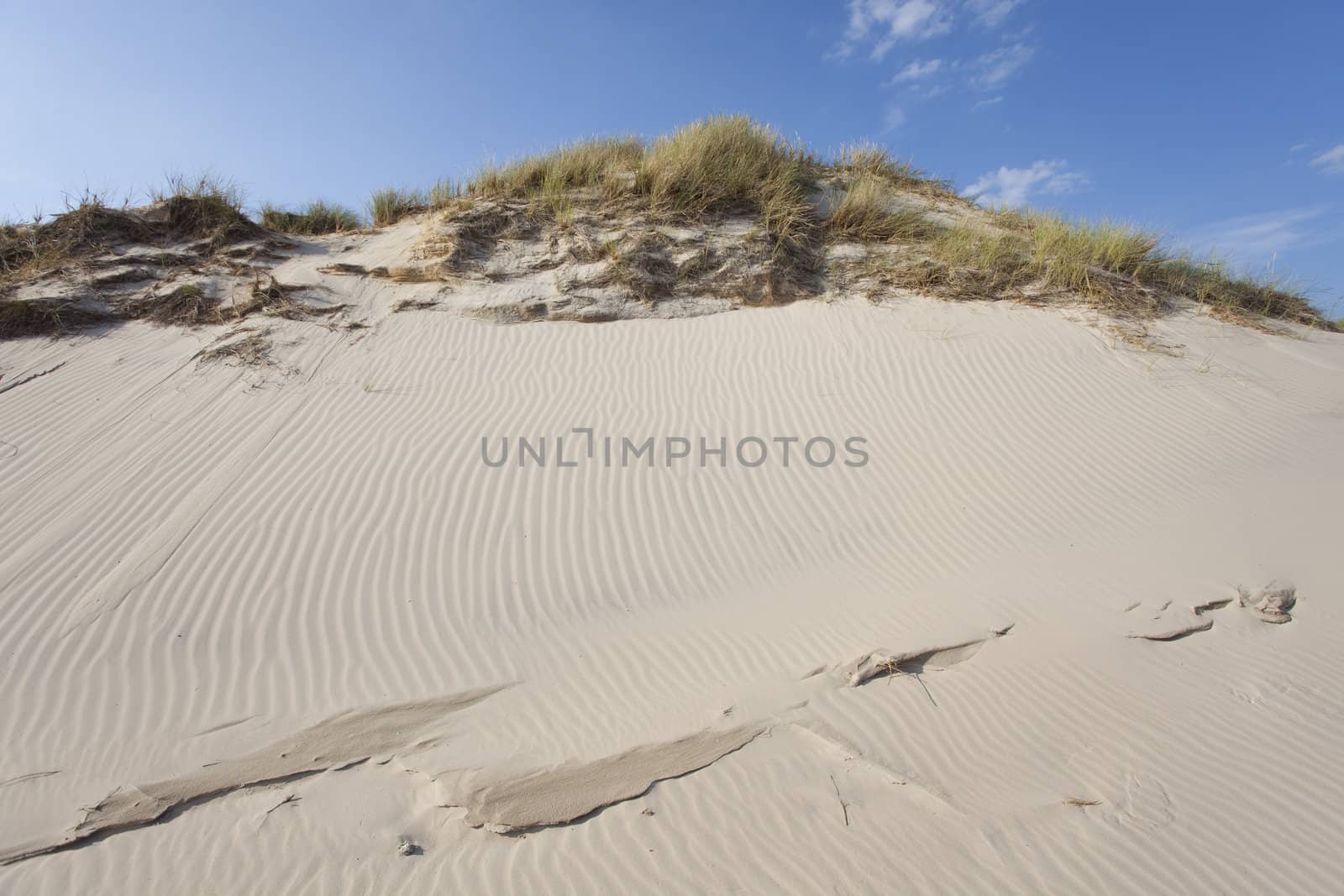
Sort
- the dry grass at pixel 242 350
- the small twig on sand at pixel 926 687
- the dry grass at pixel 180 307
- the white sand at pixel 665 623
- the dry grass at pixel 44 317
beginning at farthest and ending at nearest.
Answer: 1. the dry grass at pixel 180 307
2. the dry grass at pixel 44 317
3. the dry grass at pixel 242 350
4. the small twig on sand at pixel 926 687
5. the white sand at pixel 665 623

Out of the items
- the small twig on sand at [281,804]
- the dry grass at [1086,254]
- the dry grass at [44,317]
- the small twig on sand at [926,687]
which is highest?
the dry grass at [1086,254]

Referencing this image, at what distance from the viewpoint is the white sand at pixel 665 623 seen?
270 cm

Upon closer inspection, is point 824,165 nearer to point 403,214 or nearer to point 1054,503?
point 403,214

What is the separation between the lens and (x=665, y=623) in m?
4.14

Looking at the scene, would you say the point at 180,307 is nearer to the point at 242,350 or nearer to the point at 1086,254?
the point at 242,350

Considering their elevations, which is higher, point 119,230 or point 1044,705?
point 119,230

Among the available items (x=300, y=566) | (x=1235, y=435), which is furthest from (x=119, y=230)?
(x=1235, y=435)

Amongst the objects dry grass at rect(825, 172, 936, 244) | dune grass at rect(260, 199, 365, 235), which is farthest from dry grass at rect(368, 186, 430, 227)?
dry grass at rect(825, 172, 936, 244)

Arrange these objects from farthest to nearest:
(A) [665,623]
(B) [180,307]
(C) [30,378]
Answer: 1. (B) [180,307]
2. (C) [30,378]
3. (A) [665,623]

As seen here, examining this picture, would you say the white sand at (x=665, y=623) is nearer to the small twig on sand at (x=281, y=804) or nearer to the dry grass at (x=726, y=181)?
the small twig on sand at (x=281, y=804)

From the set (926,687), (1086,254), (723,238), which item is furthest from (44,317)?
(1086,254)

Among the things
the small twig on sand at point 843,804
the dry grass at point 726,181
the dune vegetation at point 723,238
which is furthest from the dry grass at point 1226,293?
the small twig on sand at point 843,804

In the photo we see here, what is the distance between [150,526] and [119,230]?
633 centimetres

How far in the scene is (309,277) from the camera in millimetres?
8102
